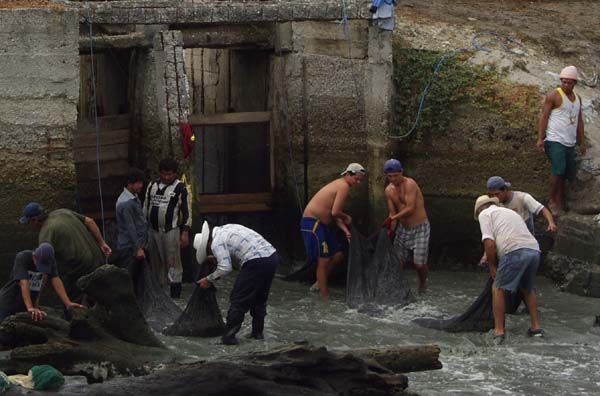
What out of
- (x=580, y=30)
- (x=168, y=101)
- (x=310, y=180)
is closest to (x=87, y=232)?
(x=168, y=101)

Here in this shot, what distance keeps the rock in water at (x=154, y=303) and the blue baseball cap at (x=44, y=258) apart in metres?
1.94

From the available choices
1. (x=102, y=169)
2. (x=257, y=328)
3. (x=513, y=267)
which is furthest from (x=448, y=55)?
(x=257, y=328)

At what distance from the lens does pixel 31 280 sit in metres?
15.6

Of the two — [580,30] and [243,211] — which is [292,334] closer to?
[243,211]

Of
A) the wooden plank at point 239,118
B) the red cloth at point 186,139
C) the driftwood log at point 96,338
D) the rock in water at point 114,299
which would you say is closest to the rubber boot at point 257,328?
the driftwood log at point 96,338

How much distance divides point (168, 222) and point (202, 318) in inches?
90.6

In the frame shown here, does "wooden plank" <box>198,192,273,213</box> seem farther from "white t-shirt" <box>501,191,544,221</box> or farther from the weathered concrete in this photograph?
"white t-shirt" <box>501,191,544,221</box>

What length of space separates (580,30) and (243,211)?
5937 mm

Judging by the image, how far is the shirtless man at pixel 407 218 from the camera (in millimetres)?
19203

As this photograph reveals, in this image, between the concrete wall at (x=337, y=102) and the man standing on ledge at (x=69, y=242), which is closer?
the man standing on ledge at (x=69, y=242)

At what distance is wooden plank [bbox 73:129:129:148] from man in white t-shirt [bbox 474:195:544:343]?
591 centimetres

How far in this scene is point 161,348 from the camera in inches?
621

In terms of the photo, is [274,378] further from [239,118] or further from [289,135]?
[239,118]

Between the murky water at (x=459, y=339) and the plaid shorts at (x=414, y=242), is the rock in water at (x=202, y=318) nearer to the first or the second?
the murky water at (x=459, y=339)
